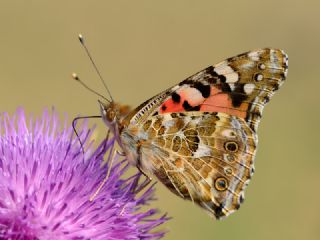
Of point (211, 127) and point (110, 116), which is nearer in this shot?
point (110, 116)

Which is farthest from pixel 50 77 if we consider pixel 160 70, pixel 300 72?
pixel 300 72

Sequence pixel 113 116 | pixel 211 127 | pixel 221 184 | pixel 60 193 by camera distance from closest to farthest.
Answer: pixel 60 193, pixel 113 116, pixel 221 184, pixel 211 127

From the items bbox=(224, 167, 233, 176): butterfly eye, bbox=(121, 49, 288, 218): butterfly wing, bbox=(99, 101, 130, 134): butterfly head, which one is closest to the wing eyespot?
bbox=(121, 49, 288, 218): butterfly wing

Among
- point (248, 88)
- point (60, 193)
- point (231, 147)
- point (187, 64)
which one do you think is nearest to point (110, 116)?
point (60, 193)

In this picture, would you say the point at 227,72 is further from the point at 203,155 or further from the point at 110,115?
the point at 110,115

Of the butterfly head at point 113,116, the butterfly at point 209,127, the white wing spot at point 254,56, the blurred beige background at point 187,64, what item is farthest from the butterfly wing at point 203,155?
the blurred beige background at point 187,64

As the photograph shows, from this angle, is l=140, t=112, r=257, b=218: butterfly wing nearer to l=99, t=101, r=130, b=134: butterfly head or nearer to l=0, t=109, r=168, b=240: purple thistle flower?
l=99, t=101, r=130, b=134: butterfly head

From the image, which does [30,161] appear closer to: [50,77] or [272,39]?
[50,77]

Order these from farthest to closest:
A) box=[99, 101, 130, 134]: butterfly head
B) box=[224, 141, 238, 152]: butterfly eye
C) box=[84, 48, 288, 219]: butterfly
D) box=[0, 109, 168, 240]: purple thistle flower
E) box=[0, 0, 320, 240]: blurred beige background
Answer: box=[0, 0, 320, 240]: blurred beige background < box=[224, 141, 238, 152]: butterfly eye < box=[84, 48, 288, 219]: butterfly < box=[99, 101, 130, 134]: butterfly head < box=[0, 109, 168, 240]: purple thistle flower
